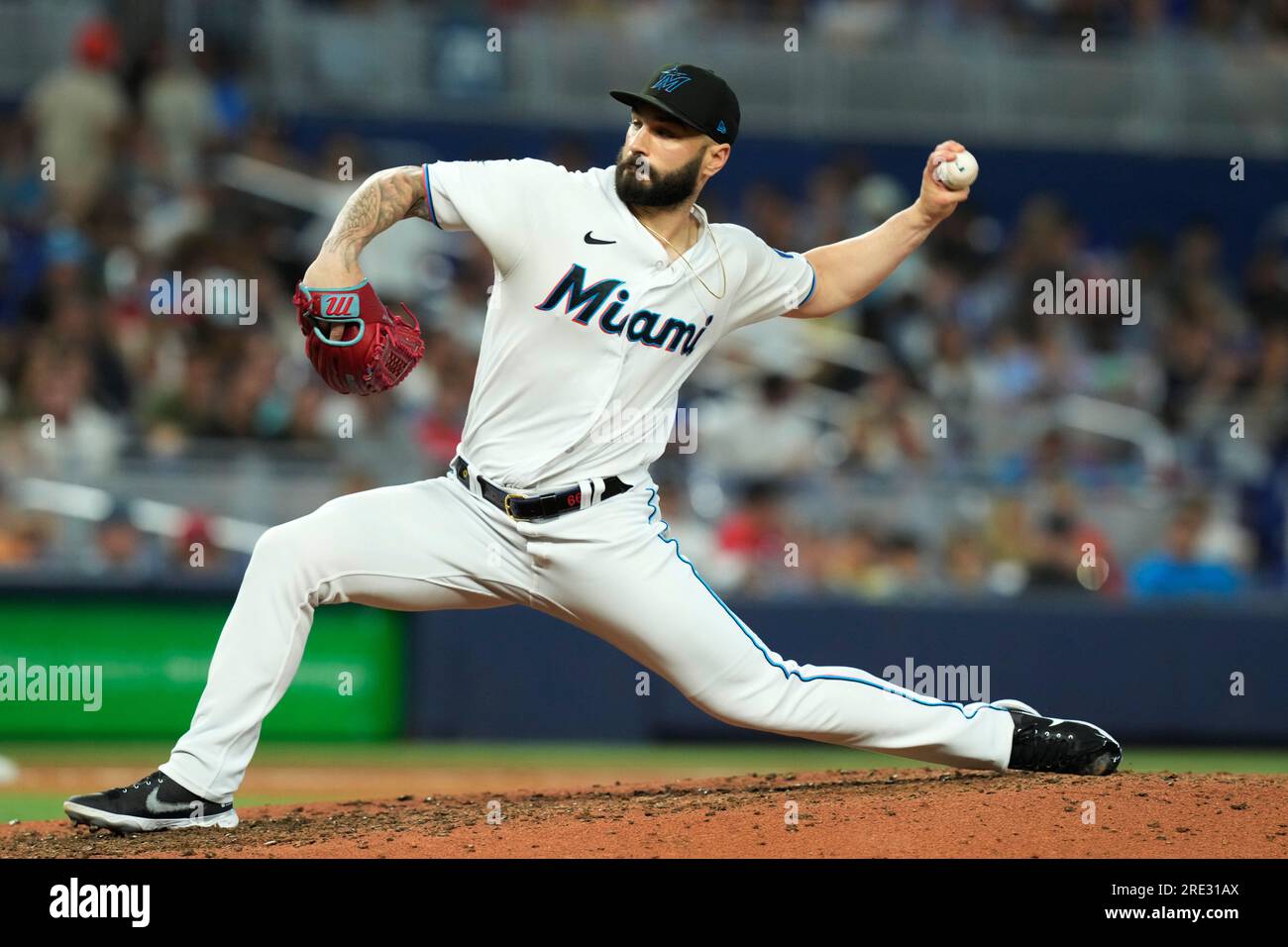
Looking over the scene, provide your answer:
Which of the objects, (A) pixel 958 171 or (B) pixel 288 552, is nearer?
(B) pixel 288 552

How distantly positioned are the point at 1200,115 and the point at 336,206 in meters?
6.94

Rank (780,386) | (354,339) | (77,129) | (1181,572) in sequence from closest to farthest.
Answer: (354,339), (1181,572), (780,386), (77,129)

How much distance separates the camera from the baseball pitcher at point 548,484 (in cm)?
495

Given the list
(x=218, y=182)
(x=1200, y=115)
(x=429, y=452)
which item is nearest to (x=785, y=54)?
(x=1200, y=115)

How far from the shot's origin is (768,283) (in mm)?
5387

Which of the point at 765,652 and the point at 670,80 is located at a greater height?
the point at 670,80

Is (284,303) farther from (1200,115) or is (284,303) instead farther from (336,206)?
(1200,115)

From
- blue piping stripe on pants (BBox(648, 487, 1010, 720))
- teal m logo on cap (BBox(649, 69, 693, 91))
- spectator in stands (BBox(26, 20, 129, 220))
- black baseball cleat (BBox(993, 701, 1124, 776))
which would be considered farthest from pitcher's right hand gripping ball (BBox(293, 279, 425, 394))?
spectator in stands (BBox(26, 20, 129, 220))

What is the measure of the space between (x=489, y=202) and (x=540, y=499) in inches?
32.9

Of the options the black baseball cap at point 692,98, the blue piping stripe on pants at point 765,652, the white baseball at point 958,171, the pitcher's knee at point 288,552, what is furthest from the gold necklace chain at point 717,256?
the pitcher's knee at point 288,552

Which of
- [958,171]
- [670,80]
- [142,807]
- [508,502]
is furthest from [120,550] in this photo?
[958,171]

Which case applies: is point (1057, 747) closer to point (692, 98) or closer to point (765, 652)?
point (765, 652)

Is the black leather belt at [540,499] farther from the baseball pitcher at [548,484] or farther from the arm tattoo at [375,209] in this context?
the arm tattoo at [375,209]

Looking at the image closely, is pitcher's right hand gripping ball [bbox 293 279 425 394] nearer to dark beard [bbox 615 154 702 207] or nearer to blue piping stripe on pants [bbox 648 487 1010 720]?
dark beard [bbox 615 154 702 207]
